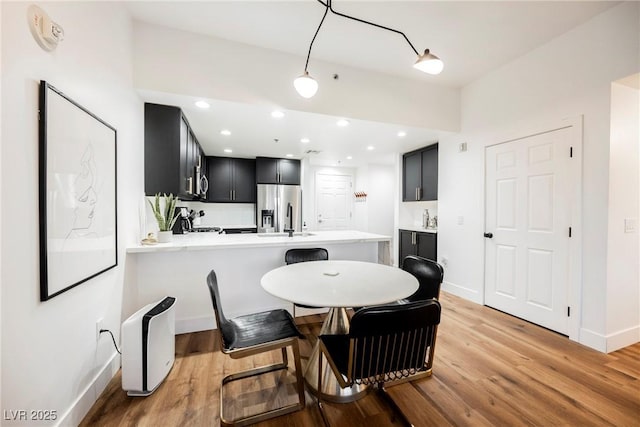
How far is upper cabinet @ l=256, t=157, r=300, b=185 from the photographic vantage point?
209 inches

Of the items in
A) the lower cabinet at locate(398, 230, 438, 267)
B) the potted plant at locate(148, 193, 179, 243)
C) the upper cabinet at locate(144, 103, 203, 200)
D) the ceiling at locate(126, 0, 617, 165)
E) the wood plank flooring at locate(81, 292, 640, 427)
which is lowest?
the wood plank flooring at locate(81, 292, 640, 427)

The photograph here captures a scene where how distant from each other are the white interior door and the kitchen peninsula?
3266mm

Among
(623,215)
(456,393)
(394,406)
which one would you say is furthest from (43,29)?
(623,215)

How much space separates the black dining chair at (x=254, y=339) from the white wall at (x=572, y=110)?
8.67 ft

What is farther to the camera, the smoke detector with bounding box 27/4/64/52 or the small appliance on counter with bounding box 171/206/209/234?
the small appliance on counter with bounding box 171/206/209/234

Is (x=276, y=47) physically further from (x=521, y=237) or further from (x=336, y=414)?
(x=521, y=237)

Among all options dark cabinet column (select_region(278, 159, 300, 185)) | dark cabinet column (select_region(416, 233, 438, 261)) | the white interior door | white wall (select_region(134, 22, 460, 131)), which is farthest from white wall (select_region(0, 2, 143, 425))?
the white interior door

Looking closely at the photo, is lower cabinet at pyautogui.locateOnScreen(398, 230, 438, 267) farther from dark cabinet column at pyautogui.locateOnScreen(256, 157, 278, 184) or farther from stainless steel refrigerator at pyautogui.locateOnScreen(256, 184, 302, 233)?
dark cabinet column at pyautogui.locateOnScreen(256, 157, 278, 184)

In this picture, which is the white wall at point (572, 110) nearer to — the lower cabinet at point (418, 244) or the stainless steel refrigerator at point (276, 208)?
the lower cabinet at point (418, 244)

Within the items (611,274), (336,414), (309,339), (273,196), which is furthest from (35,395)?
(273,196)

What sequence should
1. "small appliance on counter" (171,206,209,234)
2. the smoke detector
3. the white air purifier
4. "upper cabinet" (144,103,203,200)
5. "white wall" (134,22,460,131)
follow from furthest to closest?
"small appliance on counter" (171,206,209,234), "upper cabinet" (144,103,203,200), "white wall" (134,22,460,131), the white air purifier, the smoke detector

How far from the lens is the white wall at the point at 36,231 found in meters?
1.01

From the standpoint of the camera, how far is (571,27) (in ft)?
7.73

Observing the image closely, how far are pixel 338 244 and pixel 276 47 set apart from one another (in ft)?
7.28
